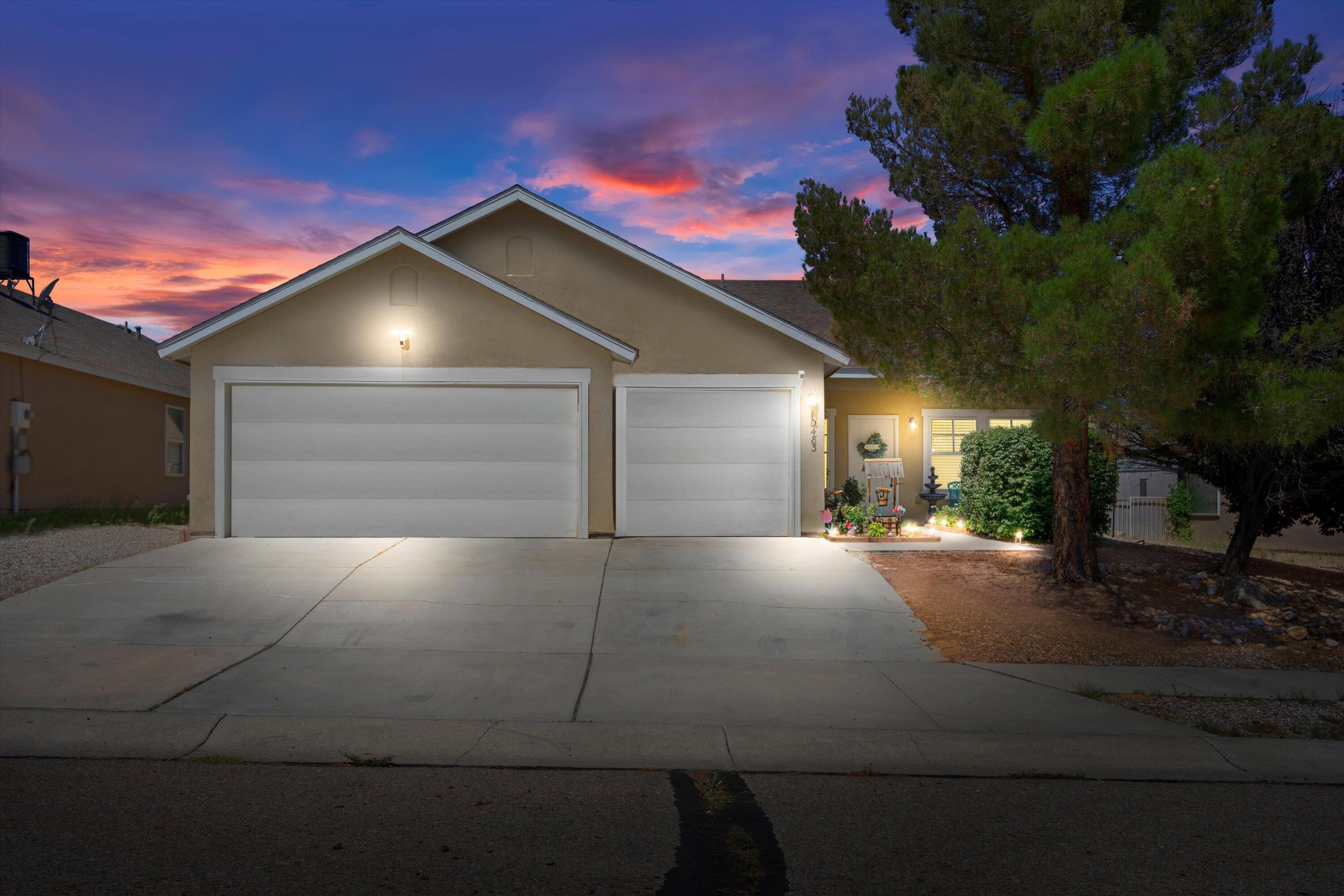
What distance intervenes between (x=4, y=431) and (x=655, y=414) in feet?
40.2

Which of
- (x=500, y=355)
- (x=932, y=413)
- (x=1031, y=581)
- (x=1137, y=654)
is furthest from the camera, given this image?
(x=932, y=413)


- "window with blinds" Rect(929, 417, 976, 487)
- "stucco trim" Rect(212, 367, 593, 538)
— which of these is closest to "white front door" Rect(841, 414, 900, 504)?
"window with blinds" Rect(929, 417, 976, 487)

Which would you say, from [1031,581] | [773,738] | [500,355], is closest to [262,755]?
[773,738]

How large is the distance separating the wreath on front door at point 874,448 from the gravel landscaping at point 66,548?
11.9m

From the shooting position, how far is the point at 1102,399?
9633mm

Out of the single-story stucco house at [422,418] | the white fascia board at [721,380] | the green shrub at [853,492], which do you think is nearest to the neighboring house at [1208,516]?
the green shrub at [853,492]

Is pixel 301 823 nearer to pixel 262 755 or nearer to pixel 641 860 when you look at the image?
pixel 262 755

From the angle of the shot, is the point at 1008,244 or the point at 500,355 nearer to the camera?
the point at 1008,244

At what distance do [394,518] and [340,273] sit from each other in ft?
11.8

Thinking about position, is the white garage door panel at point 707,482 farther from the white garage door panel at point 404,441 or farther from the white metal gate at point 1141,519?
the white metal gate at point 1141,519

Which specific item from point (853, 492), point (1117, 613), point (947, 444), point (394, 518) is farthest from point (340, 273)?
point (947, 444)

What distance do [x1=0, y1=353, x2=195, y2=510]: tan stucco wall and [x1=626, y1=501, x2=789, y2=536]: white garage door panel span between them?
372 inches

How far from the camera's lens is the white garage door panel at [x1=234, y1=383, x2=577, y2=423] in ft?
43.6

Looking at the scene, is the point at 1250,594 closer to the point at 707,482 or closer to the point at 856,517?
the point at 856,517
